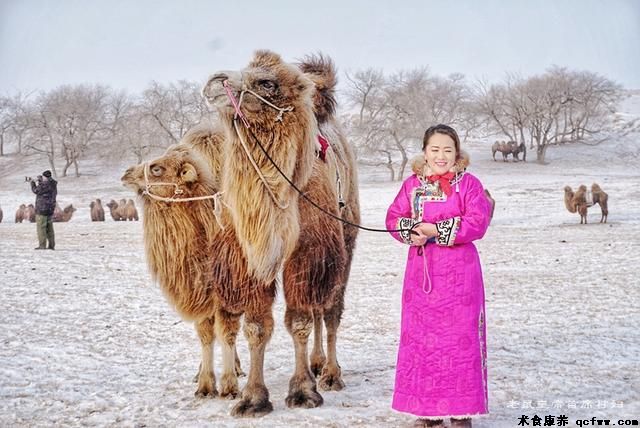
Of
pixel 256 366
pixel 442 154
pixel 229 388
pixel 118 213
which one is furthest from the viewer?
pixel 118 213

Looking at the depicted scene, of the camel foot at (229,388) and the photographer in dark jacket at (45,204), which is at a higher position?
the photographer in dark jacket at (45,204)

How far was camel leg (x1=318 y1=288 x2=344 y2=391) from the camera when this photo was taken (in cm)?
544

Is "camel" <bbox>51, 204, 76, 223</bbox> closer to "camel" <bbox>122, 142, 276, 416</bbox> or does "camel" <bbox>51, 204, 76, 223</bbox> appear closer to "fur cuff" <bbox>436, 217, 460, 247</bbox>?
"camel" <bbox>122, 142, 276, 416</bbox>

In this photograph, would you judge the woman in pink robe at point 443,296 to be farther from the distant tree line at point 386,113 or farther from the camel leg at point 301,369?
the distant tree line at point 386,113

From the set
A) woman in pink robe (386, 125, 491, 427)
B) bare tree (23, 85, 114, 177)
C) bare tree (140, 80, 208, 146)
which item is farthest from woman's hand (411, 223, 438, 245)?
bare tree (23, 85, 114, 177)

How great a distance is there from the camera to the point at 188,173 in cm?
537

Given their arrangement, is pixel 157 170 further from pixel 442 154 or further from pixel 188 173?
pixel 442 154

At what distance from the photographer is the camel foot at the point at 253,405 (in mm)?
4648

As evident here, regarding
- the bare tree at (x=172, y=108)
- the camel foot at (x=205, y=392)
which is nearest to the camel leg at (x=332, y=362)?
the camel foot at (x=205, y=392)

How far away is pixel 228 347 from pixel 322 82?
8.10 ft

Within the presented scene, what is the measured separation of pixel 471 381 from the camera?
397 centimetres

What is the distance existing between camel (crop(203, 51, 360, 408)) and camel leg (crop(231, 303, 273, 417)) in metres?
Answer: 0.22

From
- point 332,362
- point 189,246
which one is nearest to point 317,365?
point 332,362

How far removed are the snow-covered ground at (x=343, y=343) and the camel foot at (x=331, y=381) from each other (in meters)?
0.10
